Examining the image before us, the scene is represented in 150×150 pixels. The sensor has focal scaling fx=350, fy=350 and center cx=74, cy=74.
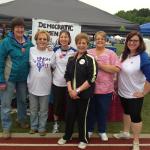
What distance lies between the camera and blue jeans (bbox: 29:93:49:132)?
5.89 m

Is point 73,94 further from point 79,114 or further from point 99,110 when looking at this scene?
point 99,110

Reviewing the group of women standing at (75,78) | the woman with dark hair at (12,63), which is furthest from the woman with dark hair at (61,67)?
the woman with dark hair at (12,63)

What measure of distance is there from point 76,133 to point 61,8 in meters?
3.16

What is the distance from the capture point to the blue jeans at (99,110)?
18.9ft

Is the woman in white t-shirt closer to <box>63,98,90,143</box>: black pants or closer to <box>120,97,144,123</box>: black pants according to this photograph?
<box>63,98,90,143</box>: black pants

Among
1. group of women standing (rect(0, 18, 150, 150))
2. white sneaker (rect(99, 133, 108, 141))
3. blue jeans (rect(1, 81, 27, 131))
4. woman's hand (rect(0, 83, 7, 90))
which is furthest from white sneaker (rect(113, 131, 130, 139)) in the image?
woman's hand (rect(0, 83, 7, 90))

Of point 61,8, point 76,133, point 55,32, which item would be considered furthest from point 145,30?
point 76,133

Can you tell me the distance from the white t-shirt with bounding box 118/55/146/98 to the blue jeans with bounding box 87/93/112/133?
1.52 ft

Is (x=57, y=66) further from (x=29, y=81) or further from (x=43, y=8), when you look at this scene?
(x=43, y=8)

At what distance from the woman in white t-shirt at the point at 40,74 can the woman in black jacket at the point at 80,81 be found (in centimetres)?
50

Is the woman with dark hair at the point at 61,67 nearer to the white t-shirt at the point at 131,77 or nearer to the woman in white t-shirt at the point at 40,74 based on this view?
the woman in white t-shirt at the point at 40,74

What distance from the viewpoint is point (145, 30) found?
1570cm

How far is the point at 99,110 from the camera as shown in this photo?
586cm

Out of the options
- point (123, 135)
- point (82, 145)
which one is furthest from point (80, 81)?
point (123, 135)
